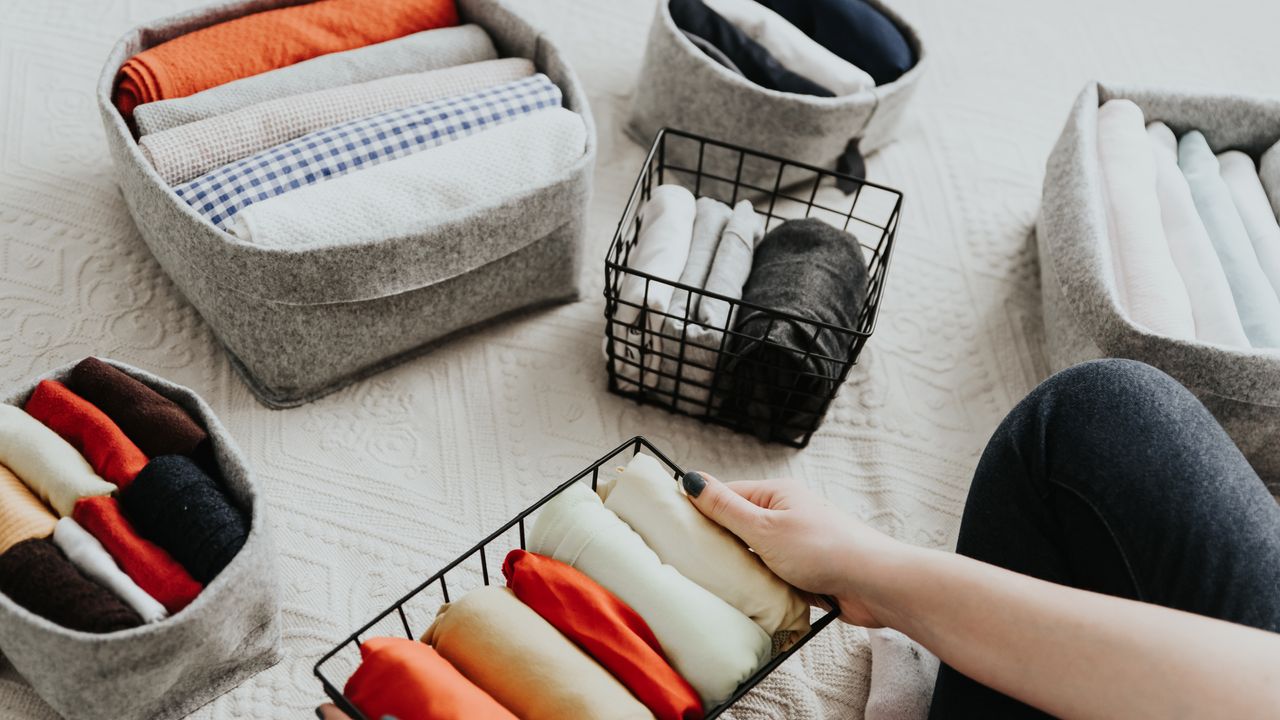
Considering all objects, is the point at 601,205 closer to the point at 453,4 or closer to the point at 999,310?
the point at 453,4

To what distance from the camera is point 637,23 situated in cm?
166

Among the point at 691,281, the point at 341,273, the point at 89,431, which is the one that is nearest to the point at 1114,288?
the point at 691,281

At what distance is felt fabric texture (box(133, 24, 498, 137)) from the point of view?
108cm

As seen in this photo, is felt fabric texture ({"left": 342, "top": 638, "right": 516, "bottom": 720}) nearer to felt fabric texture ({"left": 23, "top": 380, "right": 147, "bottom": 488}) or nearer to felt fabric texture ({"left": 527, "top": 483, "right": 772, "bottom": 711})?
felt fabric texture ({"left": 527, "top": 483, "right": 772, "bottom": 711})

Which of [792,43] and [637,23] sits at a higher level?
[792,43]

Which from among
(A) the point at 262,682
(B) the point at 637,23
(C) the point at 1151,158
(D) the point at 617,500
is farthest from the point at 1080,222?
(A) the point at 262,682

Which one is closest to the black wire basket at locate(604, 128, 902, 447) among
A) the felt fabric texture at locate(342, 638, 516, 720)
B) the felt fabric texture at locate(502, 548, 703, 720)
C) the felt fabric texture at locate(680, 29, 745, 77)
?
the felt fabric texture at locate(680, 29, 745, 77)

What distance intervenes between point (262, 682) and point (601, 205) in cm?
74

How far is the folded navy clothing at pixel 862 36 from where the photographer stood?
1432mm

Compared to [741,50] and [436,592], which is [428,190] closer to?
[436,592]

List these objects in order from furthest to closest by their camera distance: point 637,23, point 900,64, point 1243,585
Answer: point 637,23, point 900,64, point 1243,585

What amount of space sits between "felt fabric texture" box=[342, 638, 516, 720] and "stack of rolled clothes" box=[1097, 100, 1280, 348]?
769mm

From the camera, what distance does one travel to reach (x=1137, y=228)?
1160 mm

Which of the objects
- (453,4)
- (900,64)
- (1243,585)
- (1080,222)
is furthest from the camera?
(900,64)
